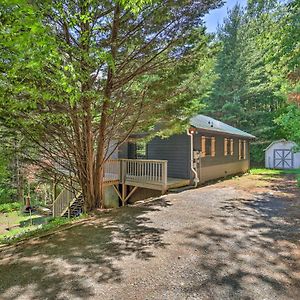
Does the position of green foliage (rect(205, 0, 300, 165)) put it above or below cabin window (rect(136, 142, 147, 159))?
above

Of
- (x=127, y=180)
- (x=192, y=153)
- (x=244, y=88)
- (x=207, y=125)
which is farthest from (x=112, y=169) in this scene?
(x=244, y=88)

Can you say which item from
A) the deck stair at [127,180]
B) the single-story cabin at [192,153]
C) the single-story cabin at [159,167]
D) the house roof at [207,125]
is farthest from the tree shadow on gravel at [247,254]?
the house roof at [207,125]

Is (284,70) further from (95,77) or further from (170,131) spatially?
(95,77)

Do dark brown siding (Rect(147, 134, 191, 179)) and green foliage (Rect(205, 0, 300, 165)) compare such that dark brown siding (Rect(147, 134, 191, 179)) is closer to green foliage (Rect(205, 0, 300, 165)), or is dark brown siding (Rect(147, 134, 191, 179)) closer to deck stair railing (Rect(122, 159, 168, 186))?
deck stair railing (Rect(122, 159, 168, 186))

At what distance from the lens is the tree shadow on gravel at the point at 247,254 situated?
2920 mm

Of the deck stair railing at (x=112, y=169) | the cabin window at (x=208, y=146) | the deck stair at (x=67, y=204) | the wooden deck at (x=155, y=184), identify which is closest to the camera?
the wooden deck at (x=155, y=184)

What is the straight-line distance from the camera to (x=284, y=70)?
8992 millimetres

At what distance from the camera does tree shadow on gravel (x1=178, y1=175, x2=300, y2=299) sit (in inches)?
115

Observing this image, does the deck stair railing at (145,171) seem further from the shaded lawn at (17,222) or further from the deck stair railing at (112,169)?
the shaded lawn at (17,222)

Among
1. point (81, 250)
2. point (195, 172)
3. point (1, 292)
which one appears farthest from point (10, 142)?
point (195, 172)

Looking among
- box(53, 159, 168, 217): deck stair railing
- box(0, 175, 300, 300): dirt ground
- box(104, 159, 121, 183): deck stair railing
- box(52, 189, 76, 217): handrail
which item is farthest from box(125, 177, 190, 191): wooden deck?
box(0, 175, 300, 300): dirt ground

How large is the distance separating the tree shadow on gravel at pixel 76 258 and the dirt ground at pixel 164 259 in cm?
1

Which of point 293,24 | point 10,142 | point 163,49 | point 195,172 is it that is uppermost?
point 293,24

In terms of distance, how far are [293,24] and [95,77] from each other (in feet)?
21.1
